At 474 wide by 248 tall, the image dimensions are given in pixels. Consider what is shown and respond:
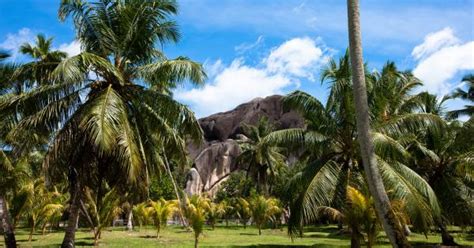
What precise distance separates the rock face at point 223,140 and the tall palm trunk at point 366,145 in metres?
45.5

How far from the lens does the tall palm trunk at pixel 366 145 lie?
32.4 ft

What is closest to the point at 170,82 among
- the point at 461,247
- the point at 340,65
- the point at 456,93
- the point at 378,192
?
the point at 340,65

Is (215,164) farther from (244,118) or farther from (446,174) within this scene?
(446,174)

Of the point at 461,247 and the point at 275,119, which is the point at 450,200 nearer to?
the point at 461,247

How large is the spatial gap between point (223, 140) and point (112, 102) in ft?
179

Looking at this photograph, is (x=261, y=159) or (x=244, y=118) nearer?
(x=261, y=159)

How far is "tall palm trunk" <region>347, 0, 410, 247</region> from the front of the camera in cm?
988

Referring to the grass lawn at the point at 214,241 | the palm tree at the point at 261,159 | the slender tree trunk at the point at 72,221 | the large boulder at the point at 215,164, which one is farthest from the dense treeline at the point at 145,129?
the large boulder at the point at 215,164

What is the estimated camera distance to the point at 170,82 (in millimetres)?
15555

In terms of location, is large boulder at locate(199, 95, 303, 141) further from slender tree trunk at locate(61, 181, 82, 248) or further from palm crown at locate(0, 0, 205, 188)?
slender tree trunk at locate(61, 181, 82, 248)

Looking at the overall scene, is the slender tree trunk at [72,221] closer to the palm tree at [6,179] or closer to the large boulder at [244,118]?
the palm tree at [6,179]

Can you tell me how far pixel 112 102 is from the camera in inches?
531

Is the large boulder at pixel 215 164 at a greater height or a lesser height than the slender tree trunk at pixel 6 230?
greater

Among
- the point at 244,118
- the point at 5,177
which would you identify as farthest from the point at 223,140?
the point at 5,177
